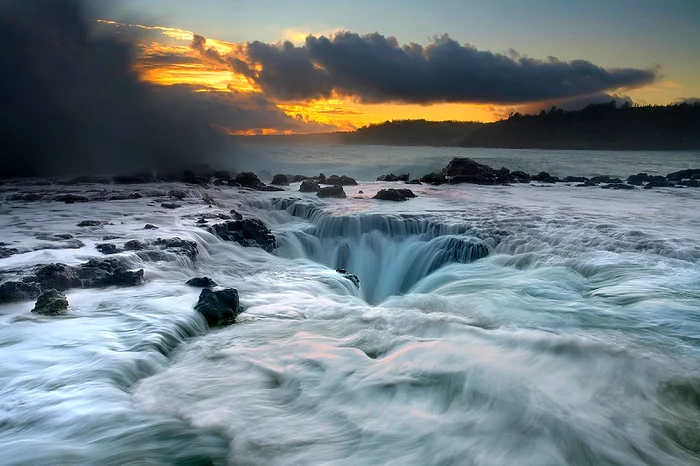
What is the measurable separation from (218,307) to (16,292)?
2.48 m

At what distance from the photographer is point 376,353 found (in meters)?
5.36

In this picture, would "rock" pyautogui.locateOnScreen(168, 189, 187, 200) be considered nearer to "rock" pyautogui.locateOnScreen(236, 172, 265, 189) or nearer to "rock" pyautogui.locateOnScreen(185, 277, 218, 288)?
"rock" pyautogui.locateOnScreen(236, 172, 265, 189)

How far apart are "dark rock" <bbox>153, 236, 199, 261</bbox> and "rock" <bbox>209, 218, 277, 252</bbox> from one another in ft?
4.42

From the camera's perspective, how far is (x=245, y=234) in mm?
10695

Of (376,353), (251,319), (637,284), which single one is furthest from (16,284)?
(637,284)

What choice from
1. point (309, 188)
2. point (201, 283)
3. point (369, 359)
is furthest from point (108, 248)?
point (309, 188)

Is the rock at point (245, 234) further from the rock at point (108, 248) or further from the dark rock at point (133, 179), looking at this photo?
the dark rock at point (133, 179)

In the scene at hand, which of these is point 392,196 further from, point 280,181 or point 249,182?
point 280,181

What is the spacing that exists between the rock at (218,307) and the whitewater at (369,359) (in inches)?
5.6

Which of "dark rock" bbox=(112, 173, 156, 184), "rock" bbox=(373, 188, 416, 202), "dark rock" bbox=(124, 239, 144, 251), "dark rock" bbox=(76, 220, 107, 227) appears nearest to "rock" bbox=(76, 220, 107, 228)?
"dark rock" bbox=(76, 220, 107, 227)

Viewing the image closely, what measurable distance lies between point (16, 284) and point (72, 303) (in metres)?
0.71

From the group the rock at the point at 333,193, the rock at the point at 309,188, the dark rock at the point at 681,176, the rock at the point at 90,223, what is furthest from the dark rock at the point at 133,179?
the dark rock at the point at 681,176

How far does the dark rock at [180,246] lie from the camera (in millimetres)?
8672

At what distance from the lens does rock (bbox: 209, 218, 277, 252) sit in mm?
10477
